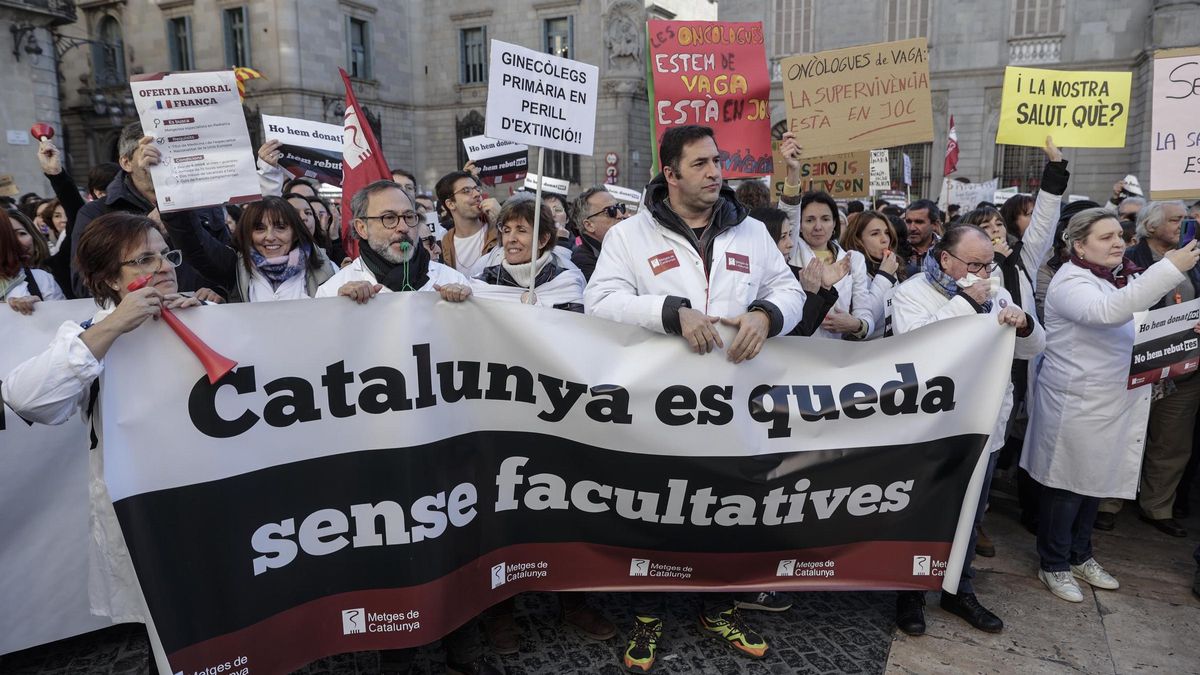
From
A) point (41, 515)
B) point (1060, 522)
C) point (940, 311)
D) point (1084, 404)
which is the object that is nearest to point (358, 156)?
point (41, 515)

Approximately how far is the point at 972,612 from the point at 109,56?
3893 cm

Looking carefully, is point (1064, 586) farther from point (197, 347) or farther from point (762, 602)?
point (197, 347)

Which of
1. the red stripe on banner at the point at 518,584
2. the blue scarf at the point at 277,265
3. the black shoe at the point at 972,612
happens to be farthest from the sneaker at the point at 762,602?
the blue scarf at the point at 277,265

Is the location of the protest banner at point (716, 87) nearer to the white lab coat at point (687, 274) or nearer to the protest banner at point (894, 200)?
the white lab coat at point (687, 274)

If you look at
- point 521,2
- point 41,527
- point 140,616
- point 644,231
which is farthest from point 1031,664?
point 521,2

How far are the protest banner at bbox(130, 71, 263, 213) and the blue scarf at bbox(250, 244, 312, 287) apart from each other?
0.95 ft

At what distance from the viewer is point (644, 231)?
3473mm

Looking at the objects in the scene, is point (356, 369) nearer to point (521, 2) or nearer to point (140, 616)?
point (140, 616)

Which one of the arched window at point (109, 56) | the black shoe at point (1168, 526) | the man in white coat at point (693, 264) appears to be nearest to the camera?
the man in white coat at point (693, 264)

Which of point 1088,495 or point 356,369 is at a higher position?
point 356,369

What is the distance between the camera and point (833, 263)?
4.13 m

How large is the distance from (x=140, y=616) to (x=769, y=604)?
270 centimetres

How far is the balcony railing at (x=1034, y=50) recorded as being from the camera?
22.8 metres

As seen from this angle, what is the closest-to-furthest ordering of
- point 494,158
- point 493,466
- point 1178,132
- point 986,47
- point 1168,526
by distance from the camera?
point 493,466, point 1178,132, point 1168,526, point 494,158, point 986,47
